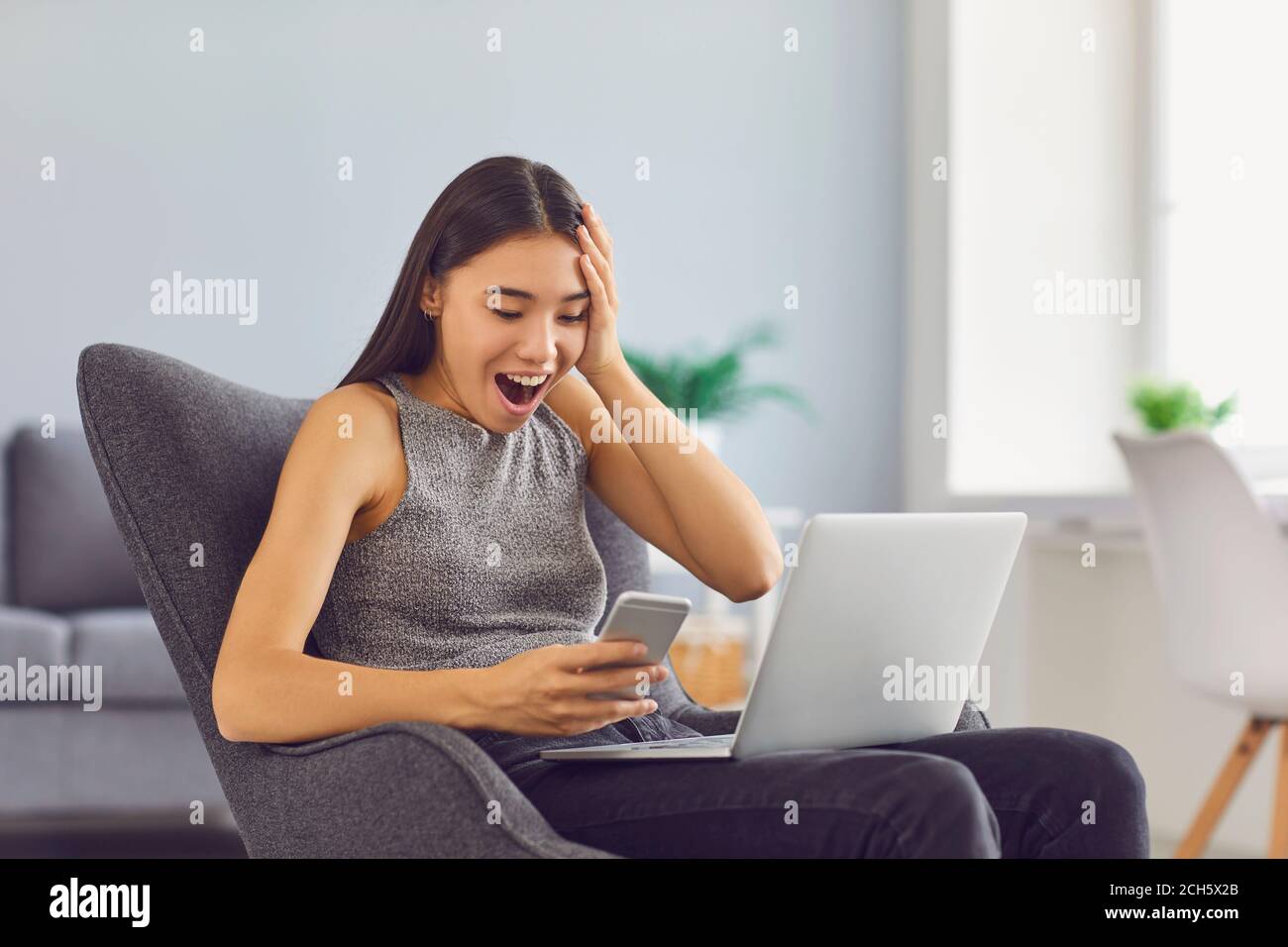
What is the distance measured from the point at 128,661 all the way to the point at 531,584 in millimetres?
1887

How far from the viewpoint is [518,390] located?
1412 millimetres

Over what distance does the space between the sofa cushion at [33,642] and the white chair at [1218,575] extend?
2.17 m

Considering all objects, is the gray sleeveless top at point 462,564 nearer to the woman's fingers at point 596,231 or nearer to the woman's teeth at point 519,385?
the woman's teeth at point 519,385

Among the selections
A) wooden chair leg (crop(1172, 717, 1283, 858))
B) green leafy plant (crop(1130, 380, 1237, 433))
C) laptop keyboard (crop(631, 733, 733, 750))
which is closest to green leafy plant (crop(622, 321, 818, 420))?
green leafy plant (crop(1130, 380, 1237, 433))

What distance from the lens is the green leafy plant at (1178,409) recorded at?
317 centimetres

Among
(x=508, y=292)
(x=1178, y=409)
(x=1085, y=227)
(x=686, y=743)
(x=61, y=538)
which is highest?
(x=1085, y=227)

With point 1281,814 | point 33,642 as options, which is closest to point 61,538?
point 33,642

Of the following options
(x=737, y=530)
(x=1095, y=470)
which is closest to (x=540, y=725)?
(x=737, y=530)

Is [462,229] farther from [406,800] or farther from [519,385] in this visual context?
[406,800]

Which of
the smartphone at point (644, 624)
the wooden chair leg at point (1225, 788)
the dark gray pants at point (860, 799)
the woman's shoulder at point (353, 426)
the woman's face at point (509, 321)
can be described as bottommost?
the wooden chair leg at point (1225, 788)

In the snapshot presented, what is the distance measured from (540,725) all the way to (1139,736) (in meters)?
2.59

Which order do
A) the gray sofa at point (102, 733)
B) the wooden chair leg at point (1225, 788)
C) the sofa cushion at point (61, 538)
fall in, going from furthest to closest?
the sofa cushion at point (61, 538) → the gray sofa at point (102, 733) → the wooden chair leg at point (1225, 788)

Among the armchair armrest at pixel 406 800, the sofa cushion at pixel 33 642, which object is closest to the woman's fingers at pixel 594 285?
the armchair armrest at pixel 406 800

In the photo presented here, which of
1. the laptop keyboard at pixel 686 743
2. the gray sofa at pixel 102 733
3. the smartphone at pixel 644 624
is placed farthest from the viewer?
the gray sofa at pixel 102 733
